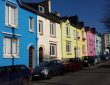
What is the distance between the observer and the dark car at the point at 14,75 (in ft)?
56.4

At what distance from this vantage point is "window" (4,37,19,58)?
27938 mm

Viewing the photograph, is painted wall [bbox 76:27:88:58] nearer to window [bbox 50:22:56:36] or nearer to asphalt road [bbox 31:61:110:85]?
window [bbox 50:22:56:36]

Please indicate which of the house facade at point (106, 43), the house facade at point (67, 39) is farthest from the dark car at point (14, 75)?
the house facade at point (67, 39)

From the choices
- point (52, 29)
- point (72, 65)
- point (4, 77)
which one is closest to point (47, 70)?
point (4, 77)

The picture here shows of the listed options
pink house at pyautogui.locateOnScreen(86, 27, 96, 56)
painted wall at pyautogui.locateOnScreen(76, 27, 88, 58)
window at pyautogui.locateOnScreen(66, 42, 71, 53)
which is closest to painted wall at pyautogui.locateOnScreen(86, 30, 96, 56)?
pink house at pyautogui.locateOnScreen(86, 27, 96, 56)

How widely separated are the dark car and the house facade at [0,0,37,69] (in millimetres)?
7596

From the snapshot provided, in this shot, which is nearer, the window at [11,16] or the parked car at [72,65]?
the window at [11,16]

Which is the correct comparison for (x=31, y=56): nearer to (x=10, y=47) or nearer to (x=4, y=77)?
(x=10, y=47)

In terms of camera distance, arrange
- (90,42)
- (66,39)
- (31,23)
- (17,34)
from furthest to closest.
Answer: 1. (90,42)
2. (66,39)
3. (31,23)
4. (17,34)

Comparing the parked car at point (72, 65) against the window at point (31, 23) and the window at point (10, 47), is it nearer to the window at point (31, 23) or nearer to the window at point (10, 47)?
the window at point (31, 23)

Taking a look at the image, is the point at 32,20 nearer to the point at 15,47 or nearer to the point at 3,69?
the point at 15,47

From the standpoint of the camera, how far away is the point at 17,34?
29.7 meters

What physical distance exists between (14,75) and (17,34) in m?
11.9

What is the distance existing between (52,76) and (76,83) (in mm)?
6338
